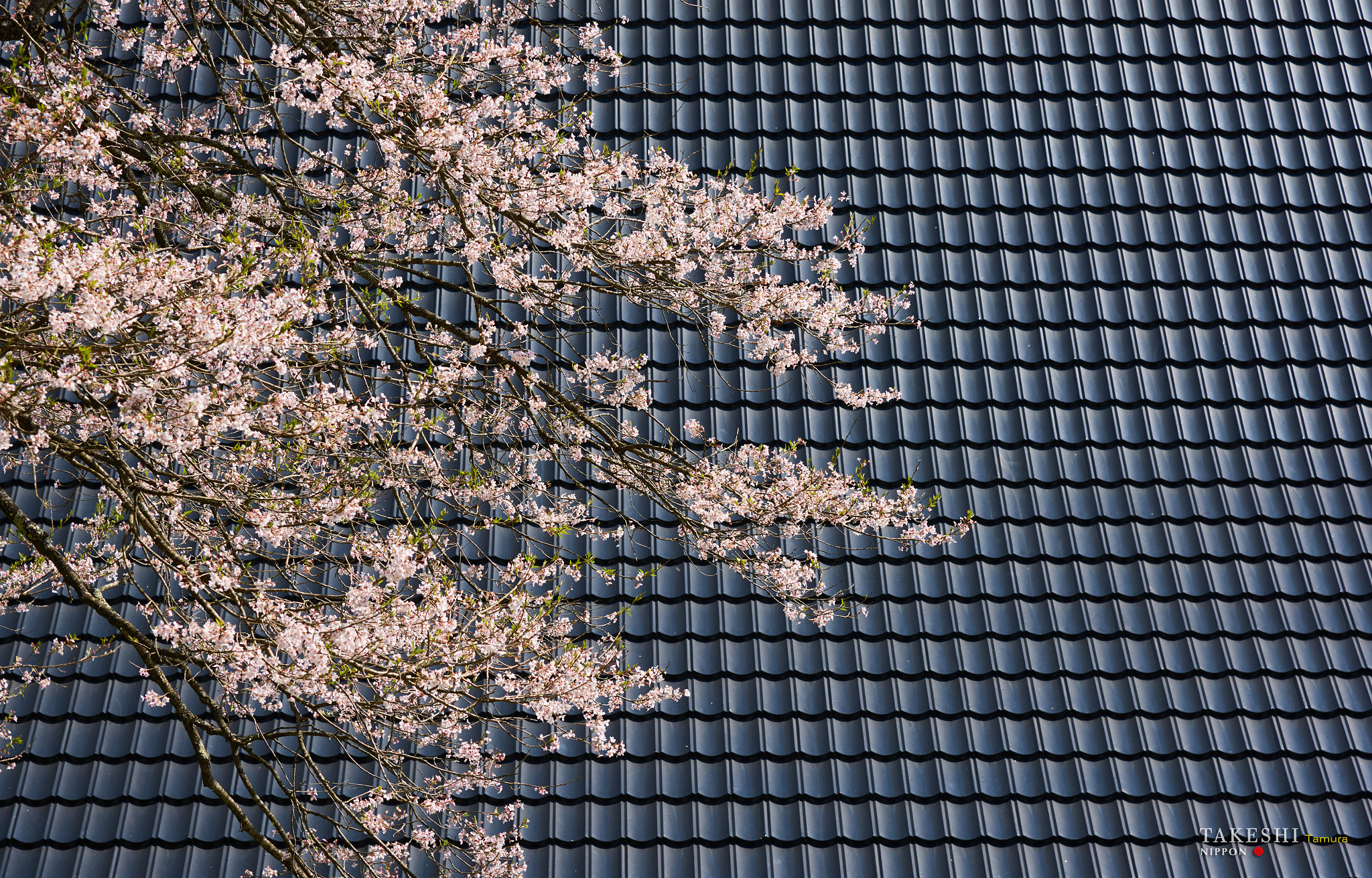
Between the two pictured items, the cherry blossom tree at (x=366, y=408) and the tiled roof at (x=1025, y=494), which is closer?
the cherry blossom tree at (x=366, y=408)

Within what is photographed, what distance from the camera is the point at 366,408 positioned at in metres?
2.86

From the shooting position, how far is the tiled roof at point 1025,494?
3588 millimetres

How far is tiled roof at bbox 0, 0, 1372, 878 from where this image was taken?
3.59m

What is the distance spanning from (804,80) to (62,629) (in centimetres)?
370

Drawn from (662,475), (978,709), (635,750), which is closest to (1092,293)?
(978,709)

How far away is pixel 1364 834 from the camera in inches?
142

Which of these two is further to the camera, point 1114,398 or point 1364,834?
point 1114,398

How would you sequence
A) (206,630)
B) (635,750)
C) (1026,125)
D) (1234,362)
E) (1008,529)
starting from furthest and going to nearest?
1. (1026,125)
2. (1234,362)
3. (1008,529)
4. (635,750)
5. (206,630)

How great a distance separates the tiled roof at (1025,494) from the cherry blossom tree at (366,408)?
0.63ft

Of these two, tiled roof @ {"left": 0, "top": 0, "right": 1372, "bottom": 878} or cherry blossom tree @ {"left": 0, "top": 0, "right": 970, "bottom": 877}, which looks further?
tiled roof @ {"left": 0, "top": 0, "right": 1372, "bottom": 878}

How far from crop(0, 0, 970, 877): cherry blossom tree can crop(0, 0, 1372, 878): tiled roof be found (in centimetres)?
19

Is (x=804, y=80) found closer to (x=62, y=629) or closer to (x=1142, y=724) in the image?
(x=1142, y=724)

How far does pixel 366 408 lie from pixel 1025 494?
251cm

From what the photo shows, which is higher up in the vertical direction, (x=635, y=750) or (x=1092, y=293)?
(x=1092, y=293)
